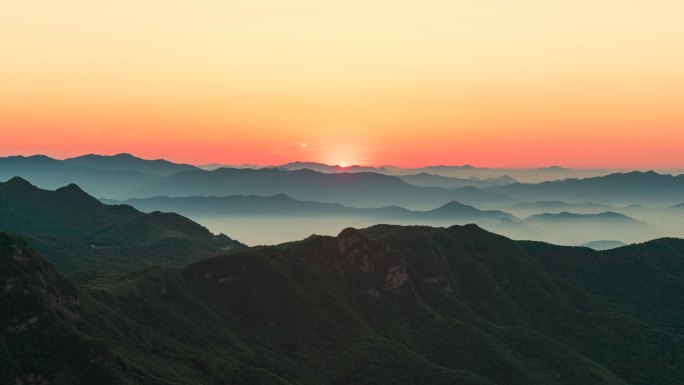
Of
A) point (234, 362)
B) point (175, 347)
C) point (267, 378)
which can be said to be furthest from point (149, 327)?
point (267, 378)

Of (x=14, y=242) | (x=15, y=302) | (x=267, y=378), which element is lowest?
(x=267, y=378)

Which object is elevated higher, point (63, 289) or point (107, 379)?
point (63, 289)

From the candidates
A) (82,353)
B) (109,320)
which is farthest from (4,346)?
(109,320)

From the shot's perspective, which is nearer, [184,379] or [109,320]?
[184,379]

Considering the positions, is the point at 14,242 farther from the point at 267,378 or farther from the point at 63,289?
the point at 267,378

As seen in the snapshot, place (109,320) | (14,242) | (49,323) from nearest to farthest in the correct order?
1. (49,323)
2. (14,242)
3. (109,320)

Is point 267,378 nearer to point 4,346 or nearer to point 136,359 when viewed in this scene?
point 136,359

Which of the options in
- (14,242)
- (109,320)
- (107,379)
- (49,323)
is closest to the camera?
(107,379)

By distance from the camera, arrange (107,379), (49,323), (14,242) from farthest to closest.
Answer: (14,242) < (49,323) < (107,379)

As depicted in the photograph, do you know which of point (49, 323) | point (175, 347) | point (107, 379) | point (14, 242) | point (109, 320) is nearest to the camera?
point (107, 379)
